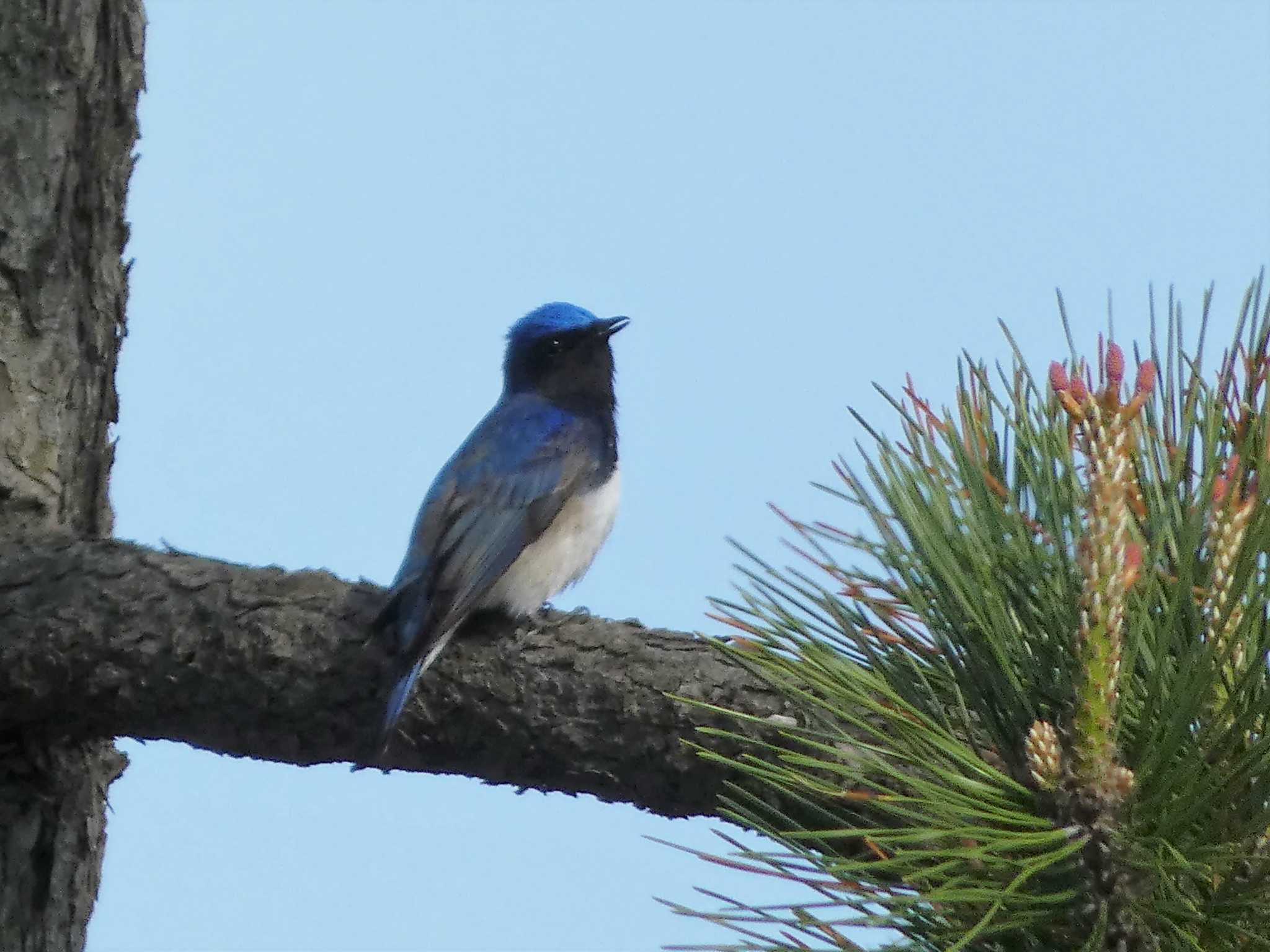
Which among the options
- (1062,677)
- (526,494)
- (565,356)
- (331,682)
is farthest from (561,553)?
(1062,677)

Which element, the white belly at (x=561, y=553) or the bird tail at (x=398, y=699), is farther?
the white belly at (x=561, y=553)

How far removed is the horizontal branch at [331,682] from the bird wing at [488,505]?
21 cm

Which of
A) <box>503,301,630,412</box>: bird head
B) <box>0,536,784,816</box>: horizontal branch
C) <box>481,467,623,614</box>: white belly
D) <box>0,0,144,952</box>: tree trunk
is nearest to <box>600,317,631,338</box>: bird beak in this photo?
<box>503,301,630,412</box>: bird head

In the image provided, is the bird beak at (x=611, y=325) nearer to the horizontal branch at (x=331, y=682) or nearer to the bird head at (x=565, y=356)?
the bird head at (x=565, y=356)

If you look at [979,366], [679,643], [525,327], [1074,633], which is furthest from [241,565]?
[525,327]

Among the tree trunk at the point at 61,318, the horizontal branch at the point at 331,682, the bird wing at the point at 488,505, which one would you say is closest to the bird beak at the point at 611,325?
the bird wing at the point at 488,505

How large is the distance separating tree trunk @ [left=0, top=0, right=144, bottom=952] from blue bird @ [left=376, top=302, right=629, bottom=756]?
2.83 feet

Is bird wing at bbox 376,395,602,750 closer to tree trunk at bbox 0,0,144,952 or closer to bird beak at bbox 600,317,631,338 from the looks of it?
bird beak at bbox 600,317,631,338

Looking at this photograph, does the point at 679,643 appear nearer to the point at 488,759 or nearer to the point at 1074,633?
the point at 488,759

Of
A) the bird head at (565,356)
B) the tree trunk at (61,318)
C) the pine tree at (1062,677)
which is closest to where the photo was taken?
the pine tree at (1062,677)

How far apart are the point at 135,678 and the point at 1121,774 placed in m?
2.24

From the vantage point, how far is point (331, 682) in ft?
11.1

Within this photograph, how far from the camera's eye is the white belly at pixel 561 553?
449 centimetres

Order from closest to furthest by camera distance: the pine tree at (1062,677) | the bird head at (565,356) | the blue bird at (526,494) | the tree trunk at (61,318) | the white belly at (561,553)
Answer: the pine tree at (1062,677) < the tree trunk at (61,318) < the blue bird at (526,494) < the white belly at (561,553) < the bird head at (565,356)
